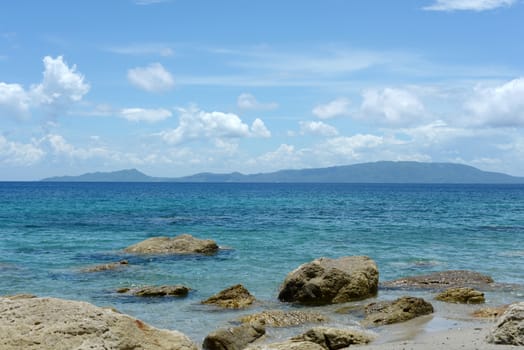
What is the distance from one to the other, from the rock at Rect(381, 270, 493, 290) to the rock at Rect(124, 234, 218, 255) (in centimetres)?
1235

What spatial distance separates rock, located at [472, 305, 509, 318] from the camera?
17141 millimetres

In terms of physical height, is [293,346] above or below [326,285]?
above

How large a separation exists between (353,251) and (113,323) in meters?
25.4

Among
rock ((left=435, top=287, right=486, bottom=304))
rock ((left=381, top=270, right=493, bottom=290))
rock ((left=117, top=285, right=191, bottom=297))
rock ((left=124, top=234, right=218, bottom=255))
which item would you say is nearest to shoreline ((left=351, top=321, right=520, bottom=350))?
rock ((left=435, top=287, right=486, bottom=304))

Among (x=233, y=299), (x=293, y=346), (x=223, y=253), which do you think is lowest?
(x=223, y=253)

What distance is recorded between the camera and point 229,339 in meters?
14.3

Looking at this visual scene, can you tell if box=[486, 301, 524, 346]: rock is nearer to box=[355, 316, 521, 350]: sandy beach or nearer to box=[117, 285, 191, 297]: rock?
box=[355, 316, 521, 350]: sandy beach

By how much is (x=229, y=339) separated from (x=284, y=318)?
10.9 ft

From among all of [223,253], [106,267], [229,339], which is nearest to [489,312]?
[229,339]

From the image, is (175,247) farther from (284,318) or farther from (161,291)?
(284,318)

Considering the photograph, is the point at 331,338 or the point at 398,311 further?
the point at 398,311

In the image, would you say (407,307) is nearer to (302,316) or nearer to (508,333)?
(302,316)

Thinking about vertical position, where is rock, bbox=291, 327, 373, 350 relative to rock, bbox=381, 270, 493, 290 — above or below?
above

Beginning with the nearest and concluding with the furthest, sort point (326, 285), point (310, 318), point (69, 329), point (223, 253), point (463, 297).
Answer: point (69, 329), point (310, 318), point (463, 297), point (326, 285), point (223, 253)
